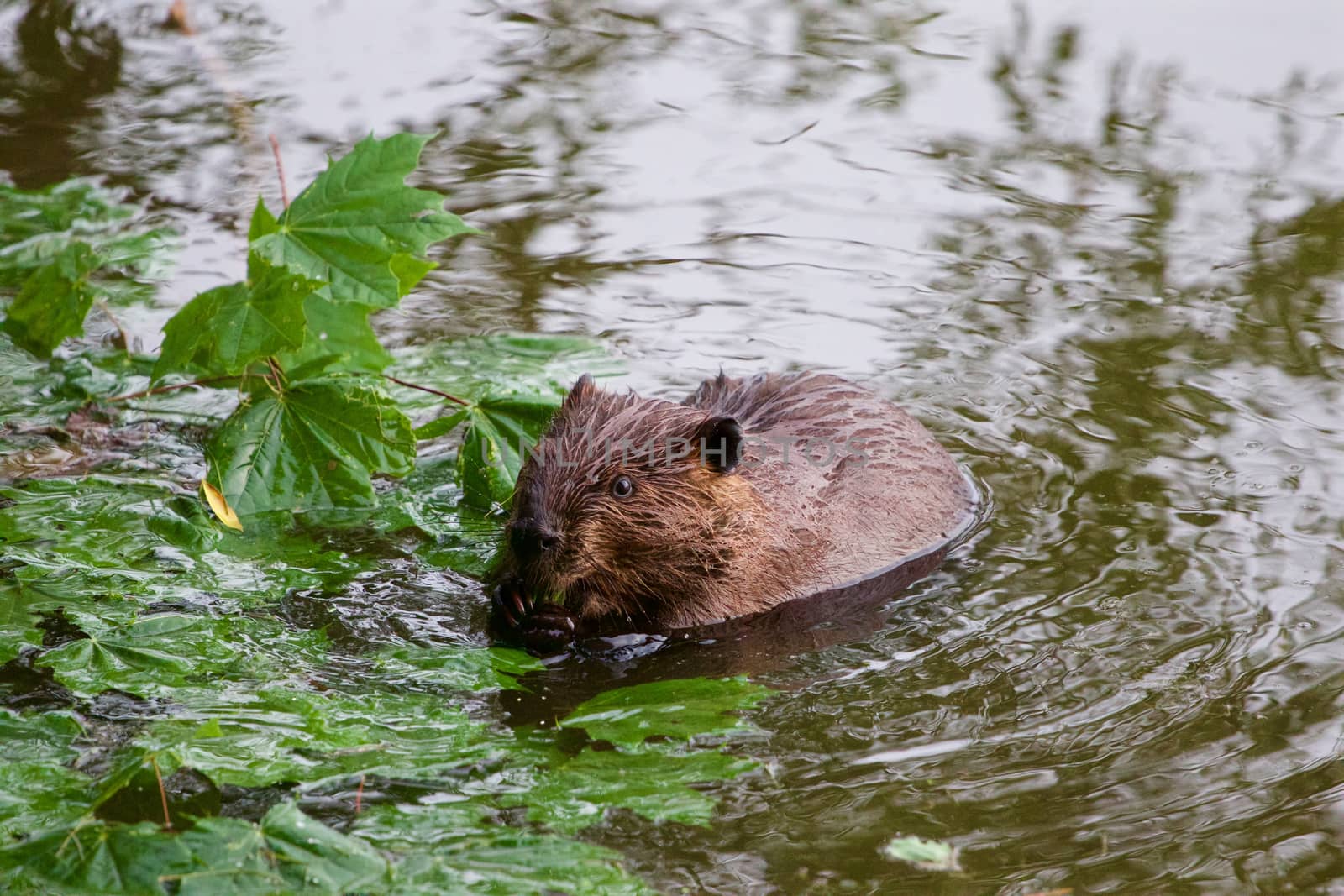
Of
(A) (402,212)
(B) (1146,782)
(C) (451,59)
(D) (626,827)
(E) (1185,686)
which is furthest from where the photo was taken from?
(C) (451,59)

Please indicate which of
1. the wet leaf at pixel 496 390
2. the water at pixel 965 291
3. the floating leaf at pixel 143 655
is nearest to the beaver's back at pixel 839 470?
the water at pixel 965 291

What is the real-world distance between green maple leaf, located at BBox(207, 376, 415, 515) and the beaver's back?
1.14m

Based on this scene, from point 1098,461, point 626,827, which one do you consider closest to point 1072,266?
point 1098,461

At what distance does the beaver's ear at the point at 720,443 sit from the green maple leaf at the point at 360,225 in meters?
0.98

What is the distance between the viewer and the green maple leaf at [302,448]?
4.90 m

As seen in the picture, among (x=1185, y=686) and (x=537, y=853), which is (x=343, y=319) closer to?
(x=537, y=853)

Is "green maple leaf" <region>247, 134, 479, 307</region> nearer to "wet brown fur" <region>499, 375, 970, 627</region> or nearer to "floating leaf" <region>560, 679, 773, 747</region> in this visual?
"wet brown fur" <region>499, 375, 970, 627</region>

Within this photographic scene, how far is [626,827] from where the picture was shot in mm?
3732

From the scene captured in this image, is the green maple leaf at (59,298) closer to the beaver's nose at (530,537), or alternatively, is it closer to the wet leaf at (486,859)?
the beaver's nose at (530,537)

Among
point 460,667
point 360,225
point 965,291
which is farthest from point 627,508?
point 965,291

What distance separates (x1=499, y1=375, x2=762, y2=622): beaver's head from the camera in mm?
4633

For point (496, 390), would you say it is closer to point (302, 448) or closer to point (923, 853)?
point (302, 448)

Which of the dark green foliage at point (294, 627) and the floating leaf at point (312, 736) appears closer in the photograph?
the dark green foliage at point (294, 627)

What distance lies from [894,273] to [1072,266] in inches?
31.5
